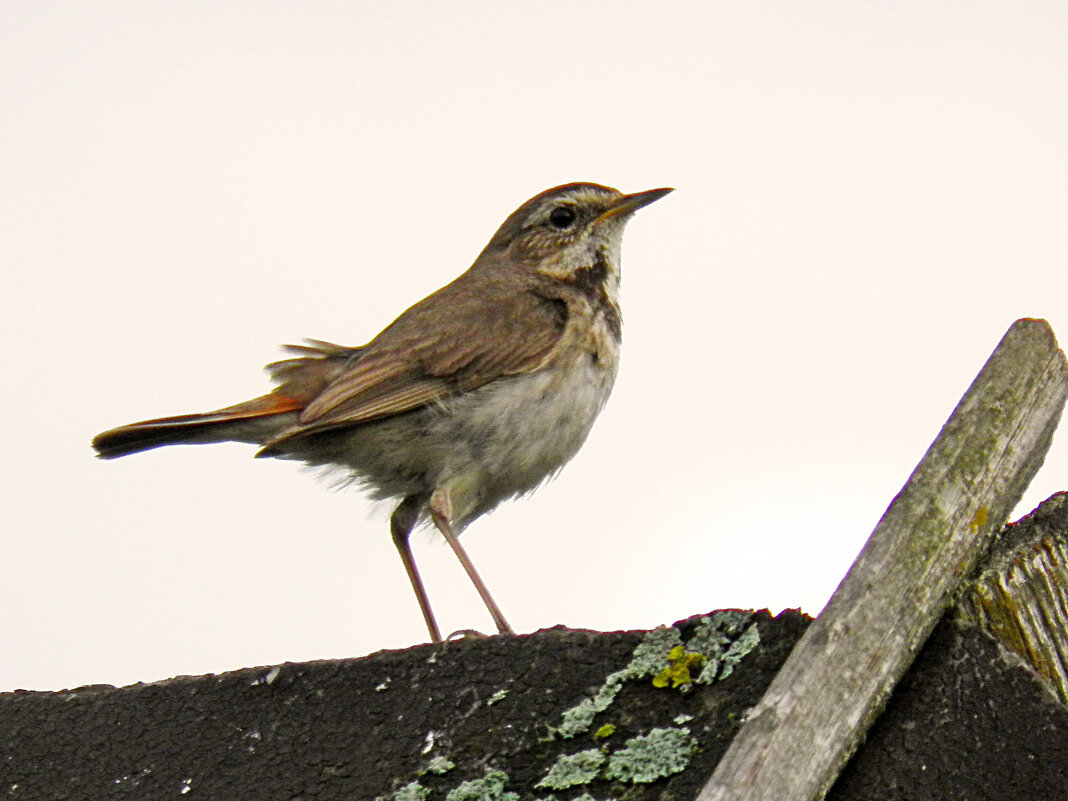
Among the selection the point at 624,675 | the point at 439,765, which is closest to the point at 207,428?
the point at 439,765

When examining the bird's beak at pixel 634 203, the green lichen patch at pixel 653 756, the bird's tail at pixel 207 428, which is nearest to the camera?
the green lichen patch at pixel 653 756

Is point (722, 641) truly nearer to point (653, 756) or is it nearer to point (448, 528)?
point (653, 756)

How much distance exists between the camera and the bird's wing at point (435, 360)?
6176mm

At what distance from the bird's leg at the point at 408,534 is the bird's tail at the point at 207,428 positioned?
0.74m

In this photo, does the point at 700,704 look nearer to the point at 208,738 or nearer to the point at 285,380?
the point at 208,738

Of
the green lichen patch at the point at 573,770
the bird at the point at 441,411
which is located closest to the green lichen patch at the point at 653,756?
the green lichen patch at the point at 573,770

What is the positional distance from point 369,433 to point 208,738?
10.3 ft

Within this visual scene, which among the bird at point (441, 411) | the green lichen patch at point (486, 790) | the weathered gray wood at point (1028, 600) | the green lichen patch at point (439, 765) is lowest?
the weathered gray wood at point (1028, 600)

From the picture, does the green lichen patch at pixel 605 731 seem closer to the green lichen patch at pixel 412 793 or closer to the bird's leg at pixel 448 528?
the green lichen patch at pixel 412 793

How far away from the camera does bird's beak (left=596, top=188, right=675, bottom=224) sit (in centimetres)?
747

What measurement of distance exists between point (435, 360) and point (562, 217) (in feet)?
5.20

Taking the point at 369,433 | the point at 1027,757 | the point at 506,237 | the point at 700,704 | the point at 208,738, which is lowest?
the point at 1027,757

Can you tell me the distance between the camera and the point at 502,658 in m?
3.01

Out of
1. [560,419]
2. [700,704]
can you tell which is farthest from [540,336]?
[700,704]
